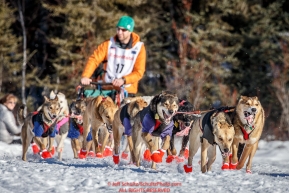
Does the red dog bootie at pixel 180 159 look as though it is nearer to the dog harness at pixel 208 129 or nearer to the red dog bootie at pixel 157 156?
the red dog bootie at pixel 157 156

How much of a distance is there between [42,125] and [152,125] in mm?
1993

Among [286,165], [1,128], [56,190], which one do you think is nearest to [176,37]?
[1,128]

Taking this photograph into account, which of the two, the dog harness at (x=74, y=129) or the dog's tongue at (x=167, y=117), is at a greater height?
the dog's tongue at (x=167, y=117)

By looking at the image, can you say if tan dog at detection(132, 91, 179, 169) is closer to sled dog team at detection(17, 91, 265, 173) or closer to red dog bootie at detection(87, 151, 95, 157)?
sled dog team at detection(17, 91, 265, 173)

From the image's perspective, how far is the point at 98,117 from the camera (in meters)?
8.46

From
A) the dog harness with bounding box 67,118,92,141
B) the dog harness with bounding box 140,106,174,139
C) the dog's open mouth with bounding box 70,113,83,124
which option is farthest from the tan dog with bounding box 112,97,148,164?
the dog harness with bounding box 67,118,92,141

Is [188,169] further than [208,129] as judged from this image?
Yes

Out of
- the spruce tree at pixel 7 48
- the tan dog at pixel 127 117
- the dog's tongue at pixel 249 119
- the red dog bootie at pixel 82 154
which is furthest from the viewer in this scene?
the spruce tree at pixel 7 48

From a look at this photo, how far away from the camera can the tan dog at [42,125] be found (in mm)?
8234

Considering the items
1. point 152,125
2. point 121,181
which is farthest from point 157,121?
point 121,181

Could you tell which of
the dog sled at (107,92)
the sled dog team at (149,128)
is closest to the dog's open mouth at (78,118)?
the sled dog team at (149,128)

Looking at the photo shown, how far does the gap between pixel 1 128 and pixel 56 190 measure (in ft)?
21.5

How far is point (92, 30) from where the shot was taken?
18125 millimetres

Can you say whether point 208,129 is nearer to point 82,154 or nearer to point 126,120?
point 126,120
